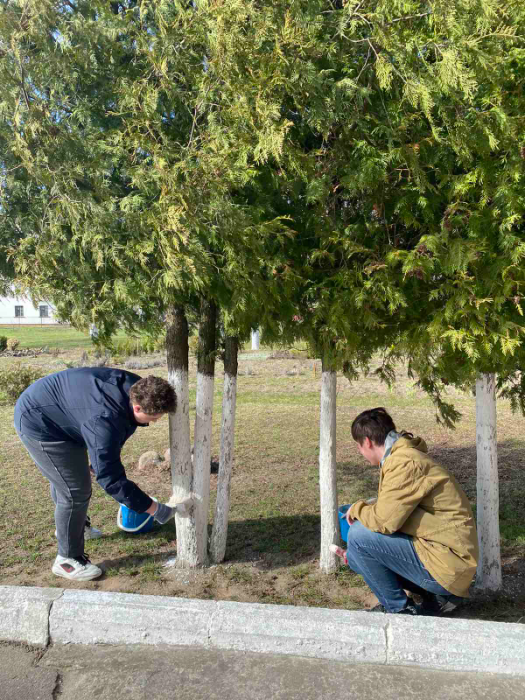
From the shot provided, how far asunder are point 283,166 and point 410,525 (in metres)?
2.17

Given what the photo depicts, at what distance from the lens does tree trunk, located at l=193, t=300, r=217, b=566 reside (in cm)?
434

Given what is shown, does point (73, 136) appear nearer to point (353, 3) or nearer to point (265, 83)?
point (265, 83)

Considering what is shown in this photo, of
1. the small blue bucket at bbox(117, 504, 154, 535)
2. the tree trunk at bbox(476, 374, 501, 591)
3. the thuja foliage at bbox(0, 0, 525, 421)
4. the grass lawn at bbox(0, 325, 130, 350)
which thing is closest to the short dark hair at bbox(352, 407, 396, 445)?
the thuja foliage at bbox(0, 0, 525, 421)

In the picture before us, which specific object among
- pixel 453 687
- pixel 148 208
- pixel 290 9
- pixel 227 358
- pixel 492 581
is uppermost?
pixel 290 9

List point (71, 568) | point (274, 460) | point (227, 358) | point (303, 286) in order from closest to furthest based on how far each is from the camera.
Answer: point (303, 286), point (71, 568), point (227, 358), point (274, 460)

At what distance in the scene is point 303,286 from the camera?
12.7ft

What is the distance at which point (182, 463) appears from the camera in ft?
14.3

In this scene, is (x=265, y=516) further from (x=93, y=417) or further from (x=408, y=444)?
(x=408, y=444)

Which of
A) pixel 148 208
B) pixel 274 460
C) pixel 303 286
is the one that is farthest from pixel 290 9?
pixel 274 460

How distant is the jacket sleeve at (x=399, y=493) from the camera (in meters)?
2.86

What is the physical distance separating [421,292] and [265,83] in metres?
1.52

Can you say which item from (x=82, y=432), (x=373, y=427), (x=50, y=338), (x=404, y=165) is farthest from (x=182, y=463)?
(x=50, y=338)

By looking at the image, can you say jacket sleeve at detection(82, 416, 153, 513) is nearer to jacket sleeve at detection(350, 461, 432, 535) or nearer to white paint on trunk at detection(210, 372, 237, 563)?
white paint on trunk at detection(210, 372, 237, 563)

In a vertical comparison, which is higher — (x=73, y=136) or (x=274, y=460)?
(x=73, y=136)
